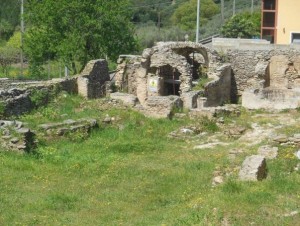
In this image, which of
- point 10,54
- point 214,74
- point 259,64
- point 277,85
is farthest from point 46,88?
point 10,54

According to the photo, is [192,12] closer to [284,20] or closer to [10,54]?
[10,54]

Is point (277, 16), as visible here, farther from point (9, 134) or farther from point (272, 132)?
point (9, 134)

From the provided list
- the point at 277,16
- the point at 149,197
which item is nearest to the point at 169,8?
the point at 277,16

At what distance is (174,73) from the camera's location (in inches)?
1006

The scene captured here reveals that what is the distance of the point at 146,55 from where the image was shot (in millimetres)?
24797

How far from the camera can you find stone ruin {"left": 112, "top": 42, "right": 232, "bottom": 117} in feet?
79.5

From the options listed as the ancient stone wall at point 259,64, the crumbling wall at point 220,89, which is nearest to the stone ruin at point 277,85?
the ancient stone wall at point 259,64

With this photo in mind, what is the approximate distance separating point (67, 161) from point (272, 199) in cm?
614

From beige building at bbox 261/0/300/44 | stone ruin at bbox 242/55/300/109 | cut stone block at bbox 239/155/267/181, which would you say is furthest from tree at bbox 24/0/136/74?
cut stone block at bbox 239/155/267/181

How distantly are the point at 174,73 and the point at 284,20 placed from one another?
1930 centimetres

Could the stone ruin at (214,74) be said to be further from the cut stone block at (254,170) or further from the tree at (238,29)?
the tree at (238,29)

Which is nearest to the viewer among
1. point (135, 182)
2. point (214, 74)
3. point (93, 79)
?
point (135, 182)

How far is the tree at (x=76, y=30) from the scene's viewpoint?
99.5 ft

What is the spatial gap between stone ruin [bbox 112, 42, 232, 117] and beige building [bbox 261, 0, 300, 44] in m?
17.6
